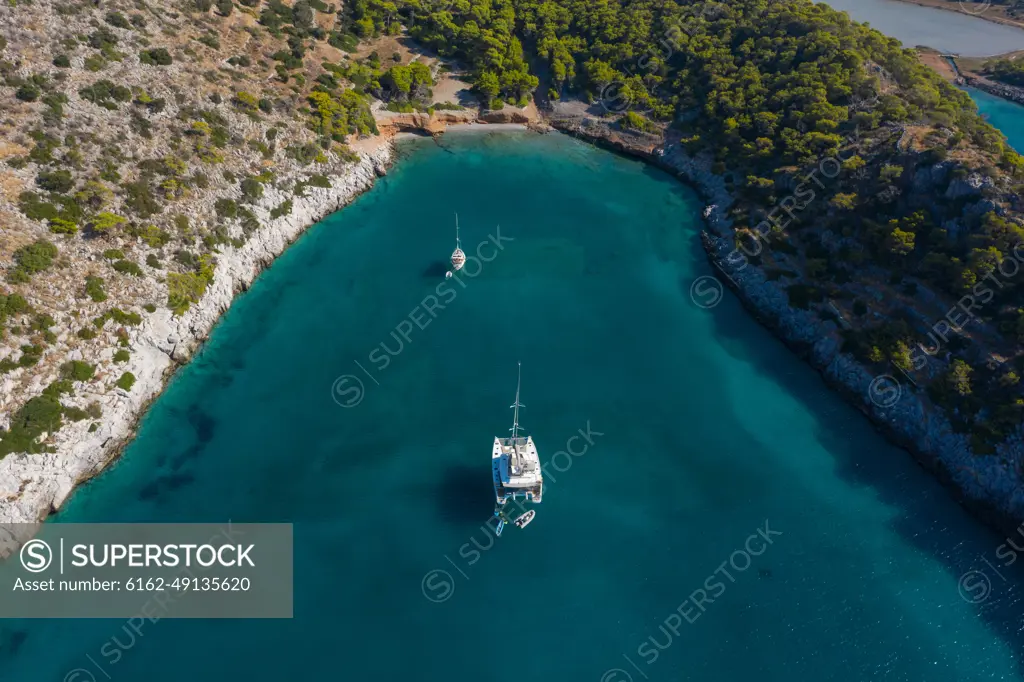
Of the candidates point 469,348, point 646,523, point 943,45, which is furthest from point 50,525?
point 943,45

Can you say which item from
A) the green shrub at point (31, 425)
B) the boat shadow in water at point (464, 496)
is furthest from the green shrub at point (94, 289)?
the boat shadow in water at point (464, 496)

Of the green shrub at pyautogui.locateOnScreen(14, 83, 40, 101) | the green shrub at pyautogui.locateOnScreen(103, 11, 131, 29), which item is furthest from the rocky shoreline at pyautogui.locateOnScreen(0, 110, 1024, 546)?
the green shrub at pyautogui.locateOnScreen(103, 11, 131, 29)

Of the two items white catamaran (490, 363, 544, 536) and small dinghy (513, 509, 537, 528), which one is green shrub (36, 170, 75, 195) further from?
small dinghy (513, 509, 537, 528)

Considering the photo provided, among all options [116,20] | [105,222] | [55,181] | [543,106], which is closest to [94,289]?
[105,222]

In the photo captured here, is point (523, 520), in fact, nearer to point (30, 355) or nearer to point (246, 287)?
point (246, 287)

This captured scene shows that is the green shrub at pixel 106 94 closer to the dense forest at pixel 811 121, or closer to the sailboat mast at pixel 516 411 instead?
the dense forest at pixel 811 121
